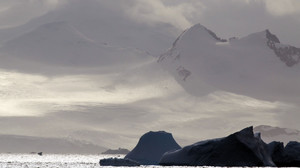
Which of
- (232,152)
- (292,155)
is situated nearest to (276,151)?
(292,155)

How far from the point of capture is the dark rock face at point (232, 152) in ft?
549

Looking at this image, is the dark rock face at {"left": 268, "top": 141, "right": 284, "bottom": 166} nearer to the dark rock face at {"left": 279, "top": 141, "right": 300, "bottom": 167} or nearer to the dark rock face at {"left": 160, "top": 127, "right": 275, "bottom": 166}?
the dark rock face at {"left": 279, "top": 141, "right": 300, "bottom": 167}

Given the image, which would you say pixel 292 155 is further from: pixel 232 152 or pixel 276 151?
pixel 232 152

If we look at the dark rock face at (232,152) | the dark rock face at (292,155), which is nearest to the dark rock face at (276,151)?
the dark rock face at (292,155)

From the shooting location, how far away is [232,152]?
169 m

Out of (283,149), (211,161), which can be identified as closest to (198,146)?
(211,161)

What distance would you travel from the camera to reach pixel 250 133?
167125mm

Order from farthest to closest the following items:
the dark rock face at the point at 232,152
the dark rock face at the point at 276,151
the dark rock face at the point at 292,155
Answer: the dark rock face at the point at 276,151 < the dark rock face at the point at 292,155 < the dark rock face at the point at 232,152

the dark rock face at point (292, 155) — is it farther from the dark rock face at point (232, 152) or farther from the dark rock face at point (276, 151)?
the dark rock face at point (232, 152)

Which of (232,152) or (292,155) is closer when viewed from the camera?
(232,152)

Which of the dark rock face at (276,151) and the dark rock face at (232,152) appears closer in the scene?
the dark rock face at (232,152)

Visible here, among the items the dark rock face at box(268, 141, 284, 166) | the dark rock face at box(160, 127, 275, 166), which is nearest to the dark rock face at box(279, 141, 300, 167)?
the dark rock face at box(268, 141, 284, 166)

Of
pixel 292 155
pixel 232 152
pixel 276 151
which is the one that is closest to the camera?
pixel 232 152

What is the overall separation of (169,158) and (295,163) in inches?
1175
